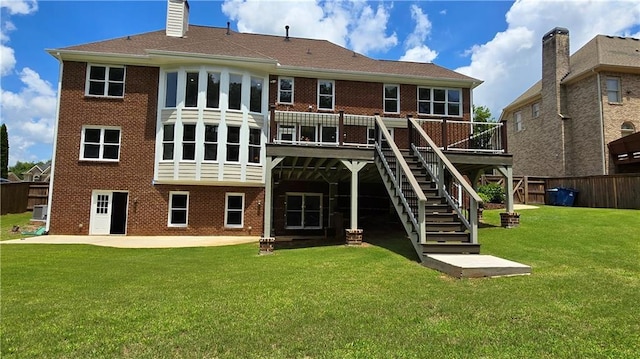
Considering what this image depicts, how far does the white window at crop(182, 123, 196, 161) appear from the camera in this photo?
621 inches

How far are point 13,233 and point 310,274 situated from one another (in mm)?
15063

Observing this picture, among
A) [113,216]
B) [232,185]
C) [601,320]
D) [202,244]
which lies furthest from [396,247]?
[113,216]

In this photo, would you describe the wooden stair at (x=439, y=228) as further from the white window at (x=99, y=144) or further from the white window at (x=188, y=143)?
the white window at (x=99, y=144)

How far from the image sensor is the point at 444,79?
706 inches

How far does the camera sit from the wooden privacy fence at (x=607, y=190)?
16156 mm

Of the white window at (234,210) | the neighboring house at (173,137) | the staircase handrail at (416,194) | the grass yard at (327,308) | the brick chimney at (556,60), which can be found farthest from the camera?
the brick chimney at (556,60)

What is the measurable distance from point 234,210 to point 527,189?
1550 centimetres

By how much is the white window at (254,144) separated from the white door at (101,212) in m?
6.22

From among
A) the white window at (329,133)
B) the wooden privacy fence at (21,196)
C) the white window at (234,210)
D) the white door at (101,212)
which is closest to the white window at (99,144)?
the white door at (101,212)

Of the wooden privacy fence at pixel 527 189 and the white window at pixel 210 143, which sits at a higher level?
the white window at pixel 210 143

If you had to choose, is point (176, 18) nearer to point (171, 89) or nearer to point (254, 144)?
point (171, 89)

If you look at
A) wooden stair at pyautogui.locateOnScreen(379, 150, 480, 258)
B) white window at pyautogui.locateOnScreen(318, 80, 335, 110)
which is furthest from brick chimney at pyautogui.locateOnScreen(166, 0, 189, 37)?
wooden stair at pyautogui.locateOnScreen(379, 150, 480, 258)

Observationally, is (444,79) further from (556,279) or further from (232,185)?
(556,279)

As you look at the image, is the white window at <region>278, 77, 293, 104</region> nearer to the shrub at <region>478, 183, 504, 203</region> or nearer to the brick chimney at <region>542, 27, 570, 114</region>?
the shrub at <region>478, 183, 504, 203</region>
